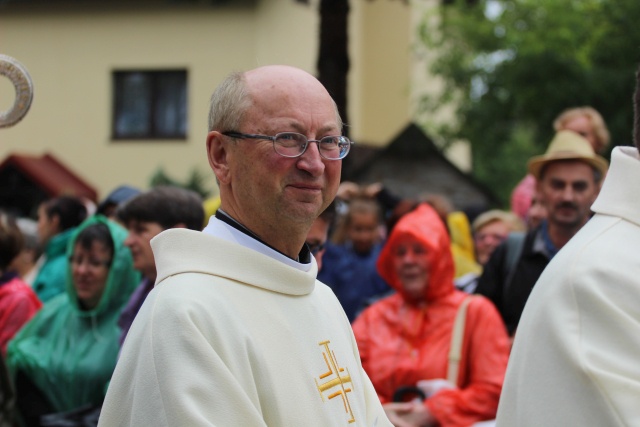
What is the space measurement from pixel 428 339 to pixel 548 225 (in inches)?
38.4

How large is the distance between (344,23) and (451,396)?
13.3ft

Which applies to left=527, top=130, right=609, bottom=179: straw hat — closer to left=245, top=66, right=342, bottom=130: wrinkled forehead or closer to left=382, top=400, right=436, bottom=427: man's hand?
left=382, top=400, right=436, bottom=427: man's hand

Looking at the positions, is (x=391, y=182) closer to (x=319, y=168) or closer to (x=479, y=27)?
(x=479, y=27)

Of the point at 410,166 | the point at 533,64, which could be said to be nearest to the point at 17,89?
the point at 410,166

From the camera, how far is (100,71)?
2244 centimetres

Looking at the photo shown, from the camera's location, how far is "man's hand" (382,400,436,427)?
502 cm

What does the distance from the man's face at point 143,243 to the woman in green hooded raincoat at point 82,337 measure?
0.73 m

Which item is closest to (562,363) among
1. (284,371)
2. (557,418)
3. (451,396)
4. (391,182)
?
(557,418)

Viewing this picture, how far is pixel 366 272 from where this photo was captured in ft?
24.0

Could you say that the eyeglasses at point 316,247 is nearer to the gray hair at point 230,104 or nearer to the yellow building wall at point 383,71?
the gray hair at point 230,104

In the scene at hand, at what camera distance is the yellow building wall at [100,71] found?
22000 mm

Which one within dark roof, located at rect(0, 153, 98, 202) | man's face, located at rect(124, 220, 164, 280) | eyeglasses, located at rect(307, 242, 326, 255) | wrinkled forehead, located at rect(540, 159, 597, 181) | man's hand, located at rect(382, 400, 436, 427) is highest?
wrinkled forehead, located at rect(540, 159, 597, 181)

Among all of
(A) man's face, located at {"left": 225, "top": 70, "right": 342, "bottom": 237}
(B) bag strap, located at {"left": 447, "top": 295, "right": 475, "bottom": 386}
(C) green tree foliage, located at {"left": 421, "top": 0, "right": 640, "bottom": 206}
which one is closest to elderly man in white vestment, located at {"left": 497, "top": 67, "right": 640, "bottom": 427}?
(A) man's face, located at {"left": 225, "top": 70, "right": 342, "bottom": 237}

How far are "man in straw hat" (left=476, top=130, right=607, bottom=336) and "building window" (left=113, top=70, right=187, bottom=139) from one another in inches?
664
